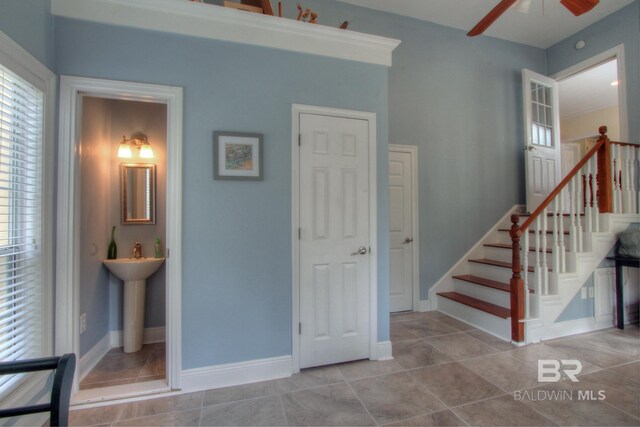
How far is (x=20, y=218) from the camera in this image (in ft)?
5.64

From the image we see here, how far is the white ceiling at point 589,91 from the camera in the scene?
483cm

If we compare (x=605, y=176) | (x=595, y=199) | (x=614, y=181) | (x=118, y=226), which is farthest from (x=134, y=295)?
(x=614, y=181)

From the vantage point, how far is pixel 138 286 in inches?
109

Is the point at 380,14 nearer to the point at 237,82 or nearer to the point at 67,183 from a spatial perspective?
the point at 237,82

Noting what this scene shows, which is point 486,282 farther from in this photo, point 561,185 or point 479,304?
point 561,185

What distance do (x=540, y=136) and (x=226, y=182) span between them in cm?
446

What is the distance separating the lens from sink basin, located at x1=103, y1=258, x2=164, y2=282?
262 centimetres

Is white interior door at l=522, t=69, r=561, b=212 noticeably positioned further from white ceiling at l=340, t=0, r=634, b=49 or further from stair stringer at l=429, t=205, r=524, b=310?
white ceiling at l=340, t=0, r=634, b=49

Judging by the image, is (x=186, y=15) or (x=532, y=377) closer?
(x=186, y=15)

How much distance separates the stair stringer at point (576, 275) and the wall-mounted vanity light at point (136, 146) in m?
4.00

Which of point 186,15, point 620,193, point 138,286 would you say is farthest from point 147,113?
point 620,193

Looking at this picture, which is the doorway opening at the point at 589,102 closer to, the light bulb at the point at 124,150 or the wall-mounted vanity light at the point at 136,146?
the wall-mounted vanity light at the point at 136,146

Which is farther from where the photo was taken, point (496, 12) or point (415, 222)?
point (415, 222)

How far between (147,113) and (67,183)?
4.35 feet
